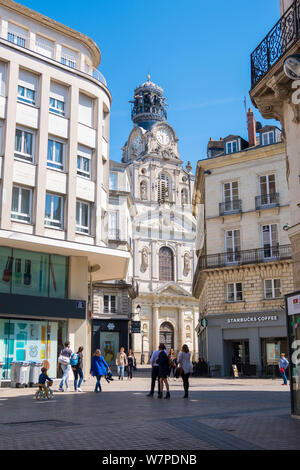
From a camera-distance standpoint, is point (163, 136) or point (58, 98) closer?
point (58, 98)

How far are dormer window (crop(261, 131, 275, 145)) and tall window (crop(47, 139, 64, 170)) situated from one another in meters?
17.9

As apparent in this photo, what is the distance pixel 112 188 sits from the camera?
50.7 m

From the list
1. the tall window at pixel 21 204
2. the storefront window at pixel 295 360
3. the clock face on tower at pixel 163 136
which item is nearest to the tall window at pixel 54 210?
the tall window at pixel 21 204

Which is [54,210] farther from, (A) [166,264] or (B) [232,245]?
(A) [166,264]

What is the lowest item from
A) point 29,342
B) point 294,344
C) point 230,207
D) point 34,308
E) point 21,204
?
point 294,344

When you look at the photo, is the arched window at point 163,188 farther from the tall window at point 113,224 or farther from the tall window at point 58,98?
the tall window at point 58,98

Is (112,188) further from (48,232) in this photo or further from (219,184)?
(48,232)

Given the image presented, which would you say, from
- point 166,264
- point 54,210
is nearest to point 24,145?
point 54,210

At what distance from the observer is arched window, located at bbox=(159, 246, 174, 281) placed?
69.9 metres

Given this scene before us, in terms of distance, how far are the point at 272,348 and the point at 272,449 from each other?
88.9 feet

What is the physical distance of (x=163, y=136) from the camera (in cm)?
7825

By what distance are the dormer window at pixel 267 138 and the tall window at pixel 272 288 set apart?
1043cm

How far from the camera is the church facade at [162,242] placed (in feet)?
218

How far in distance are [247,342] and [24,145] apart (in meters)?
19.0
